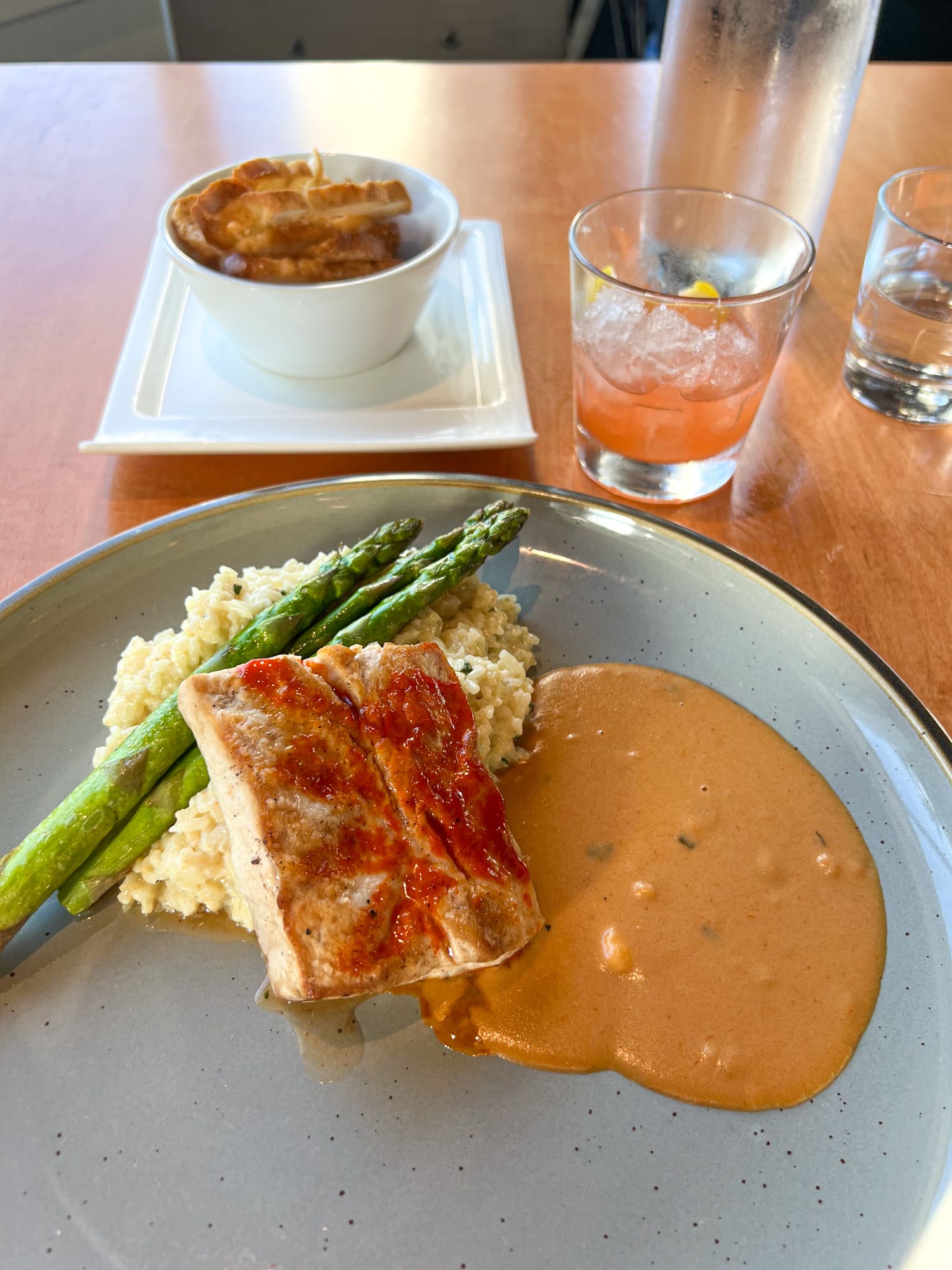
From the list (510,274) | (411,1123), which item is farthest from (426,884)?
(510,274)

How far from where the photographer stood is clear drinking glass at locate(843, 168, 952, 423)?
3.00 m

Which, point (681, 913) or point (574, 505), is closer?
point (681, 913)

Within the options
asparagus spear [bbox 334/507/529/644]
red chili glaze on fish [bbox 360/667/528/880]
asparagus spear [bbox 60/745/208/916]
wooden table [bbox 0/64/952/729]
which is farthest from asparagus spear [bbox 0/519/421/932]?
wooden table [bbox 0/64/952/729]

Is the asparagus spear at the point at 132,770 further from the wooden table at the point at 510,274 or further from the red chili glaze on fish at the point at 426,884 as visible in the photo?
the wooden table at the point at 510,274

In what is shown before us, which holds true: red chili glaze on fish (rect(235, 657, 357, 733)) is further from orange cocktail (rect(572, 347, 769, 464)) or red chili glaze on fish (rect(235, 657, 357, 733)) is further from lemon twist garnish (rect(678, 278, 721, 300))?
lemon twist garnish (rect(678, 278, 721, 300))

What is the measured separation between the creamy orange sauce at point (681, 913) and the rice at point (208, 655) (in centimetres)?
15

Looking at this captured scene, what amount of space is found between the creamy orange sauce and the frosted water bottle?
A: 81.2 inches

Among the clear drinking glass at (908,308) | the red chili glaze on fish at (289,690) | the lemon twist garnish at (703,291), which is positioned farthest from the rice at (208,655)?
the clear drinking glass at (908,308)

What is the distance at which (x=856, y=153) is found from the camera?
4.69 metres

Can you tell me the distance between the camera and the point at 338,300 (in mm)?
2783

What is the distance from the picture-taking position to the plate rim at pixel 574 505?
2.07 meters

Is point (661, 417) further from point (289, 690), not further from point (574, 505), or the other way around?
point (289, 690)

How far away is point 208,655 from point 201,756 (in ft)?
0.92

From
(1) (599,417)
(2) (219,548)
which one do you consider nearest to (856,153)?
(1) (599,417)
